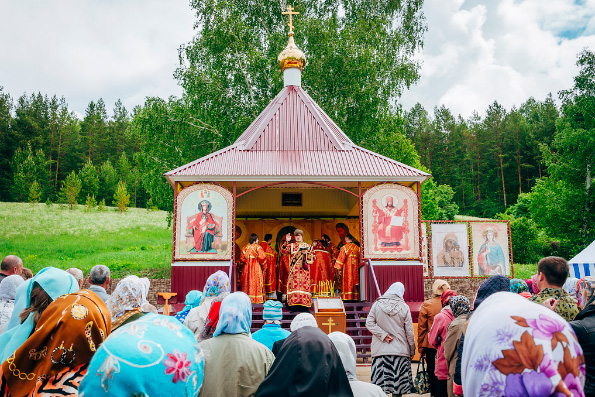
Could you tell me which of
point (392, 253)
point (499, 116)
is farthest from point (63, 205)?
point (499, 116)

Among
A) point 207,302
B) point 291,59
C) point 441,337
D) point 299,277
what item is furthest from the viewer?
point 291,59

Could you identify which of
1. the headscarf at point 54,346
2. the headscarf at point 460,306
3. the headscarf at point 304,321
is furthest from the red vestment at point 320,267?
the headscarf at point 54,346

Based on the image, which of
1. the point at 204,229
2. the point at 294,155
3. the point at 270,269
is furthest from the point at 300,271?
the point at 294,155

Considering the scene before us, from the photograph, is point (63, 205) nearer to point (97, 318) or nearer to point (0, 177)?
point (0, 177)

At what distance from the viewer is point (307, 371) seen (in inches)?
101

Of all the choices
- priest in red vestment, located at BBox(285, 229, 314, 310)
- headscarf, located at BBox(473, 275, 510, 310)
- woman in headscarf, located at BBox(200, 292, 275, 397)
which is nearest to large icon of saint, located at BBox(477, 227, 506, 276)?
priest in red vestment, located at BBox(285, 229, 314, 310)

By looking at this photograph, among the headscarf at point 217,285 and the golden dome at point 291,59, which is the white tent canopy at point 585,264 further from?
the golden dome at point 291,59

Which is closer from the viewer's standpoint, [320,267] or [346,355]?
[346,355]

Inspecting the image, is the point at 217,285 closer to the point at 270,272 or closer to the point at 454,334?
the point at 454,334

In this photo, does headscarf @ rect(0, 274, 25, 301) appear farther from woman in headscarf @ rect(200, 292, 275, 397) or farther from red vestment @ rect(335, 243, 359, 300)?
red vestment @ rect(335, 243, 359, 300)

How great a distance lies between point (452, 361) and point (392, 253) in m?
7.40

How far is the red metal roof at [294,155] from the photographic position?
41.8 ft

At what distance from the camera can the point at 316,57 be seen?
69.2 ft

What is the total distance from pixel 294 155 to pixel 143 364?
12.3 metres
